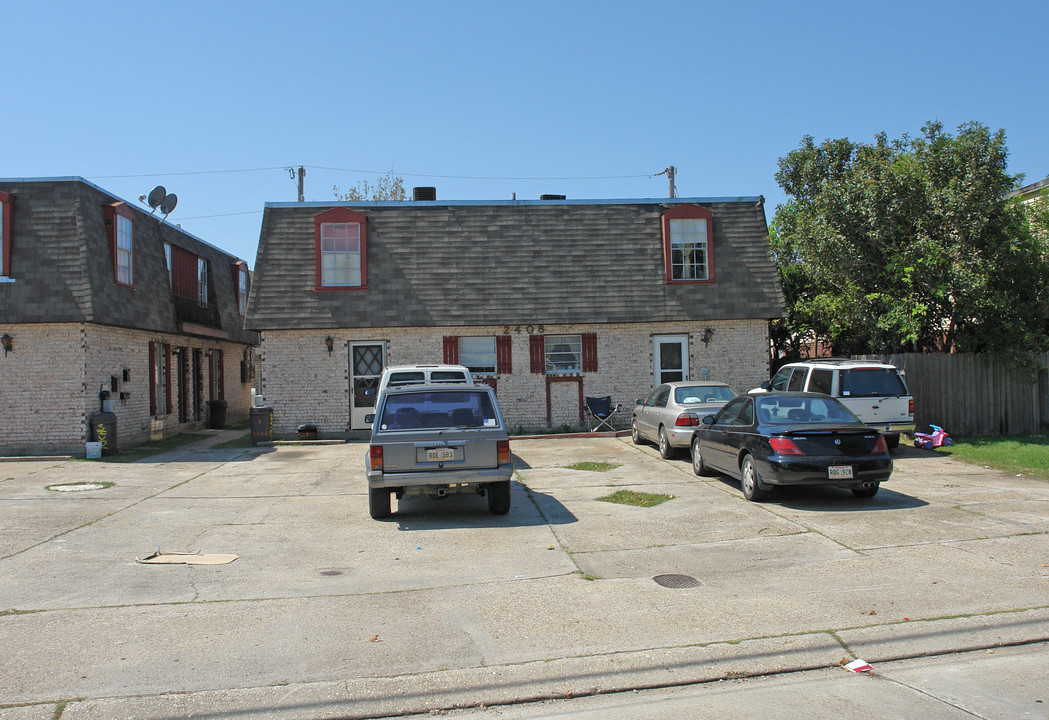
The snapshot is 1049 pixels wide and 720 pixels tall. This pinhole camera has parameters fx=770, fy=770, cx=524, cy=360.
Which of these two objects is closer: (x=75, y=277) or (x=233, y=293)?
(x=75, y=277)

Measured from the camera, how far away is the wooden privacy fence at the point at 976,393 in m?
17.3

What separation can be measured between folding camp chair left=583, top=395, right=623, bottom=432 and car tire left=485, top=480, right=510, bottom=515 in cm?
968

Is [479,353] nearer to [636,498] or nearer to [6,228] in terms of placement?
[636,498]

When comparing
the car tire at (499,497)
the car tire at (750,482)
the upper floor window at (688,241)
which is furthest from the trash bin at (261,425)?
the car tire at (750,482)

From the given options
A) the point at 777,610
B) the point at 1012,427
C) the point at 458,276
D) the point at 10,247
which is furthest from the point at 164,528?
the point at 1012,427

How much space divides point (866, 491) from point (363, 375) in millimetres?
12920

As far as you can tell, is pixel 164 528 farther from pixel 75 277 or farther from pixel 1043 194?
pixel 1043 194

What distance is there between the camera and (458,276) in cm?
2006

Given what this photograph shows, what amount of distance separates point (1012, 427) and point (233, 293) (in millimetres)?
23755

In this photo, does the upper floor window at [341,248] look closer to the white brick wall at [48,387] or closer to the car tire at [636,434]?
the white brick wall at [48,387]

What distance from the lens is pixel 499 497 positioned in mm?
9641

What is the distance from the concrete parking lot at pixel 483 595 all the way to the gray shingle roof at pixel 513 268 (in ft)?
29.1

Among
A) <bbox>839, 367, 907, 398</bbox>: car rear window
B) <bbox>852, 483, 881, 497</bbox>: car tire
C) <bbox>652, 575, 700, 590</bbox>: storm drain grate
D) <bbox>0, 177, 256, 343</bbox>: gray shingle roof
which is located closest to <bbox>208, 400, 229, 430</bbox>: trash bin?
<bbox>0, 177, 256, 343</bbox>: gray shingle roof

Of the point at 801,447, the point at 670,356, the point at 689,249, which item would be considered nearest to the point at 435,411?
the point at 801,447
